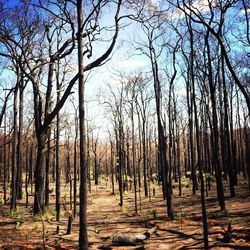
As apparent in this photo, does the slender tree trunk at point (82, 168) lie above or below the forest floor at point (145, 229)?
above

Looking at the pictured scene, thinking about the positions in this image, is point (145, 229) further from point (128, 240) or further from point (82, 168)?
point (82, 168)

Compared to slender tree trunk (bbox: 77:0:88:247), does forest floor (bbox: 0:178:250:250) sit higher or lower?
lower

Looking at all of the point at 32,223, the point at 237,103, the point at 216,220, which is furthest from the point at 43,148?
the point at 237,103

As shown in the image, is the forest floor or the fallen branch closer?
the forest floor

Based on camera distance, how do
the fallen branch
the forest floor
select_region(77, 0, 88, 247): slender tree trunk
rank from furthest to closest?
the fallen branch, the forest floor, select_region(77, 0, 88, 247): slender tree trunk

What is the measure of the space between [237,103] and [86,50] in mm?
22511

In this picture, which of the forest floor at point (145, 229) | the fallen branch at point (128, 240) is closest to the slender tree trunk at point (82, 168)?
the forest floor at point (145, 229)

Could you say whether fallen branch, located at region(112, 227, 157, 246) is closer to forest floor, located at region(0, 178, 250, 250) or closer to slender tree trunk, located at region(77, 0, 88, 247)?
forest floor, located at region(0, 178, 250, 250)

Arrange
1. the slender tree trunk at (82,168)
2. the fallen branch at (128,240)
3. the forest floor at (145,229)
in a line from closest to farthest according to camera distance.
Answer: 1. the slender tree trunk at (82,168)
2. the forest floor at (145,229)
3. the fallen branch at (128,240)

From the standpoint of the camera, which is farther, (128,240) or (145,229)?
(145,229)

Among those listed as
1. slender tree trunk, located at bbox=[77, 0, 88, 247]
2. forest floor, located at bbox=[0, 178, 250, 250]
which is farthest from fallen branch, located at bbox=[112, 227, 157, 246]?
slender tree trunk, located at bbox=[77, 0, 88, 247]

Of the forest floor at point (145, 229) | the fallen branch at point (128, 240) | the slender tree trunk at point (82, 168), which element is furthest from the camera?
the fallen branch at point (128, 240)

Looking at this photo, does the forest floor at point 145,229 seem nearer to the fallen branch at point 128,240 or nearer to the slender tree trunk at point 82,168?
the fallen branch at point 128,240

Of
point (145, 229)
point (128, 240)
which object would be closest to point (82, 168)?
point (128, 240)
